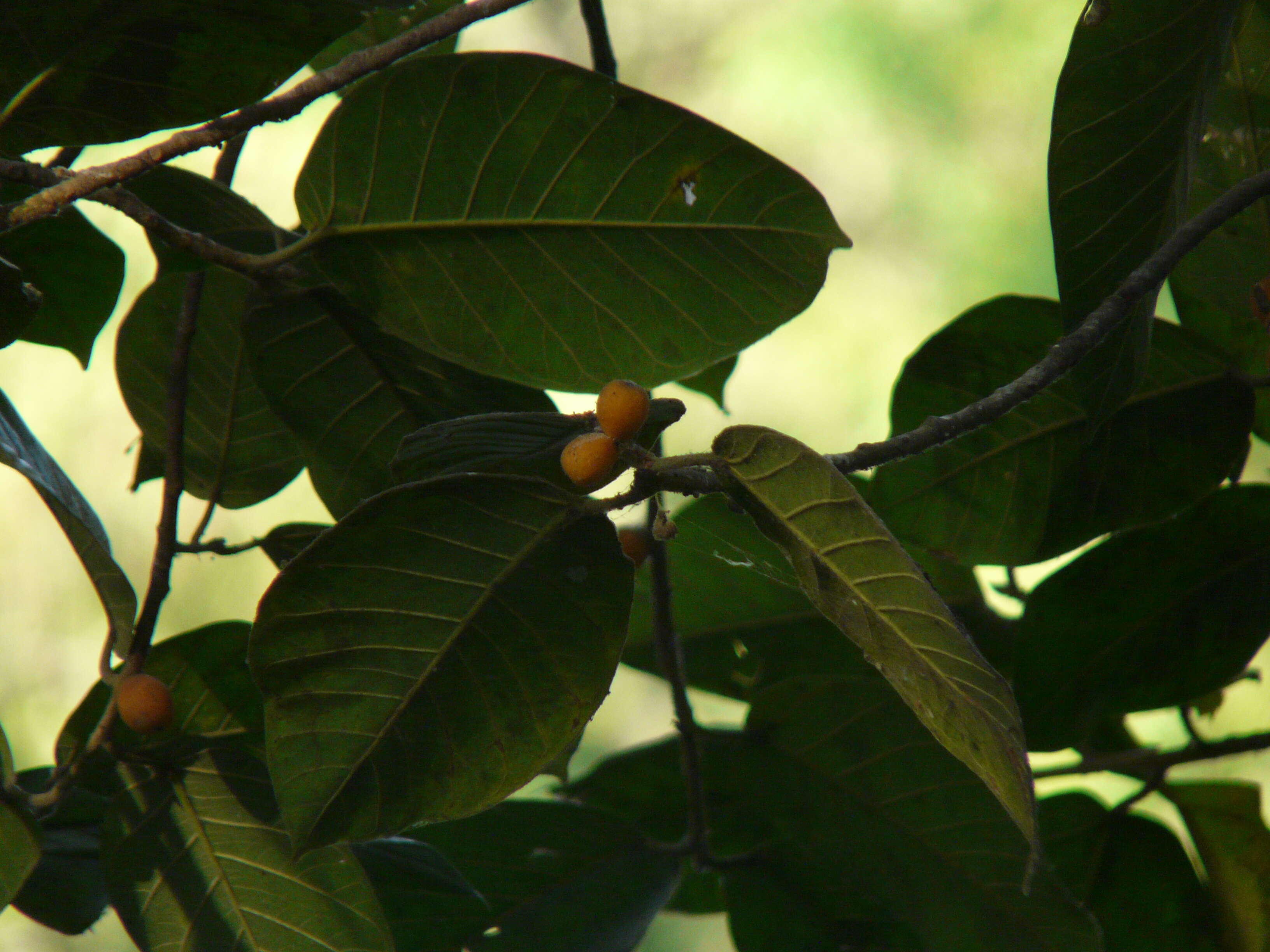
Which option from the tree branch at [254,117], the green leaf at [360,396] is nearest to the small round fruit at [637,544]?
the green leaf at [360,396]

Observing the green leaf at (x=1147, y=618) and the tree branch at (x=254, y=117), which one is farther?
the green leaf at (x=1147, y=618)

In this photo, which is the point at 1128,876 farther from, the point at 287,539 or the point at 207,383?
the point at 207,383

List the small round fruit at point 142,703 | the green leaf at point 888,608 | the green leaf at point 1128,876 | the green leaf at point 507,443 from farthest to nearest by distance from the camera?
the green leaf at point 1128,876
the small round fruit at point 142,703
the green leaf at point 507,443
the green leaf at point 888,608

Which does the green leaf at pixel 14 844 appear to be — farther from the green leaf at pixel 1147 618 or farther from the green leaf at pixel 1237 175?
the green leaf at pixel 1237 175

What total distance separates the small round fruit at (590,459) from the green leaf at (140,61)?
200 millimetres

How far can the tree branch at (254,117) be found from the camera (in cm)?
38

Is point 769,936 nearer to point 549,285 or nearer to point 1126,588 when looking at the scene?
point 1126,588

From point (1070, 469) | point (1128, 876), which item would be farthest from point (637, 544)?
point (1128, 876)

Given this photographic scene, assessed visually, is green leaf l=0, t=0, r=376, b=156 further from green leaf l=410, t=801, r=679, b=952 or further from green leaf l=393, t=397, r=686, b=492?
green leaf l=410, t=801, r=679, b=952

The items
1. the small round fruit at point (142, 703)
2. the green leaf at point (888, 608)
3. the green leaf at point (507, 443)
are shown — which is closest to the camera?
the green leaf at point (888, 608)

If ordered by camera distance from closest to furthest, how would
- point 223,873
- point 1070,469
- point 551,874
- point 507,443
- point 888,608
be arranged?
point 888,608 < point 507,443 < point 223,873 < point 1070,469 < point 551,874

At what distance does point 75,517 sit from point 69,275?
0.70 feet

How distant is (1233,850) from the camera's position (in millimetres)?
822

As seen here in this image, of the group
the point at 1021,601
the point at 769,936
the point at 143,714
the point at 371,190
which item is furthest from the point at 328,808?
the point at 1021,601
